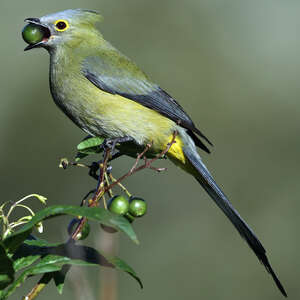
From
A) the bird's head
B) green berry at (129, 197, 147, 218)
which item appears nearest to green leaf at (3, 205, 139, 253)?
green berry at (129, 197, 147, 218)

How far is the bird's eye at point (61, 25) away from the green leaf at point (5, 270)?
3706 millimetres

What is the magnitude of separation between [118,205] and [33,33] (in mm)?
2877

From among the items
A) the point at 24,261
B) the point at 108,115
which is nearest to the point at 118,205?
the point at 24,261

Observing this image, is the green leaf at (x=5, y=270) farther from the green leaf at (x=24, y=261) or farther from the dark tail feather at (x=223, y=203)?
the dark tail feather at (x=223, y=203)

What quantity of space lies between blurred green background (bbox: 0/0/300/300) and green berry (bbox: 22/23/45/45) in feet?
9.23

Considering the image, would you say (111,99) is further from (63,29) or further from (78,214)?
(78,214)

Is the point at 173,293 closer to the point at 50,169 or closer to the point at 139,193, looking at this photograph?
the point at 139,193

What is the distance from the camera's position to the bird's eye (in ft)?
19.1

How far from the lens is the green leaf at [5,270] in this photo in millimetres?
2455

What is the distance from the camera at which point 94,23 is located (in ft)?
20.1

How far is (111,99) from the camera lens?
5.41m

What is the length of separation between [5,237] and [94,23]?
12.6 feet

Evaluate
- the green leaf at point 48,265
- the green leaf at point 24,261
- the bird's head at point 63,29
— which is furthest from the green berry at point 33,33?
the green leaf at point 48,265

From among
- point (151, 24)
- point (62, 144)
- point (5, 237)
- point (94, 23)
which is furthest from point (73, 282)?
point (151, 24)
